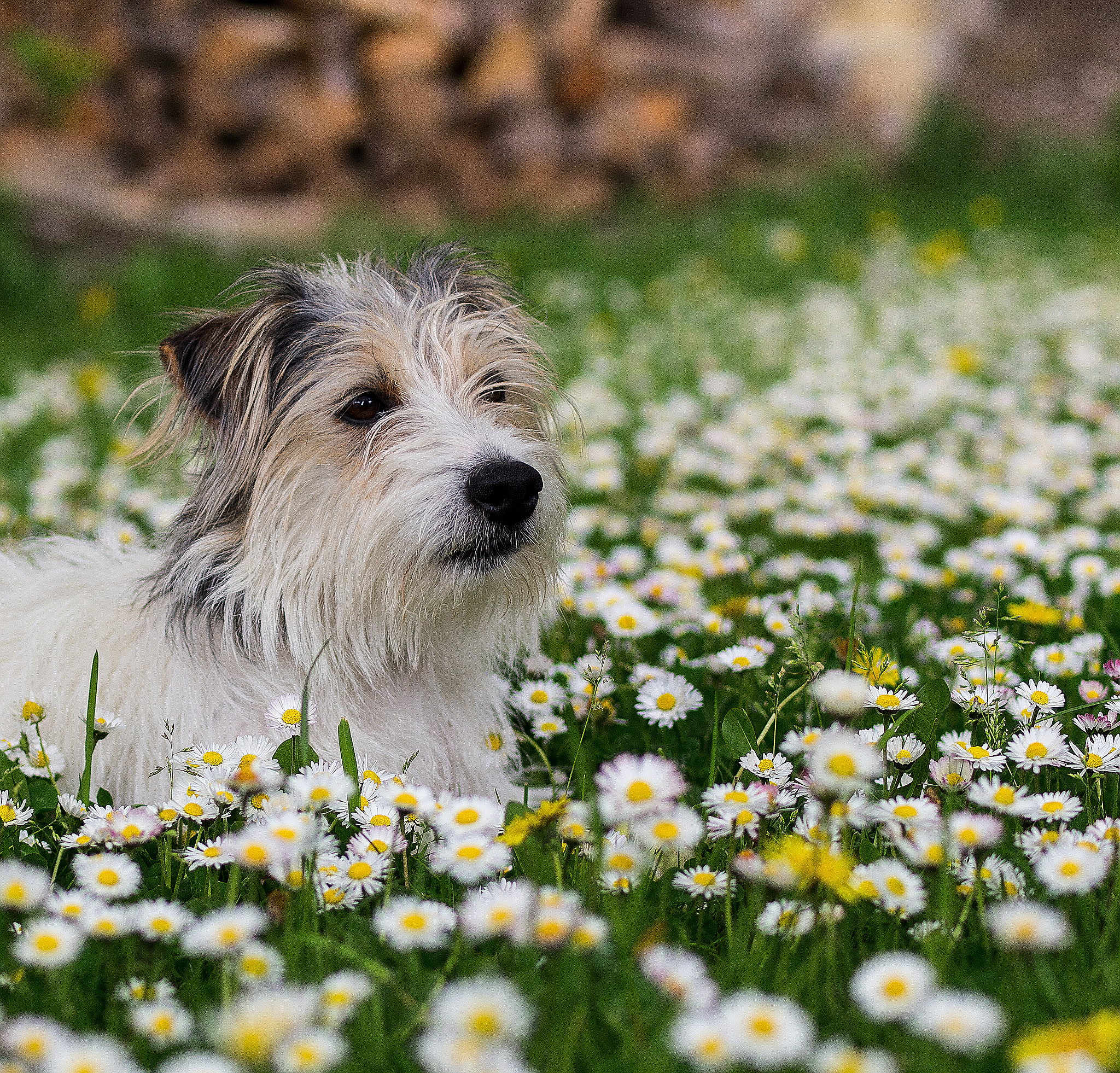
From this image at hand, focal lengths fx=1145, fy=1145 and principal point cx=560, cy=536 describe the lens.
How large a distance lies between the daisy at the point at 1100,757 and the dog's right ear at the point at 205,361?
218cm

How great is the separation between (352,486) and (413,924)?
1.27m

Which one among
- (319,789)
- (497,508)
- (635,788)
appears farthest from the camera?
(497,508)

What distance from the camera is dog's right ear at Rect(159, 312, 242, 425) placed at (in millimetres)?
2920

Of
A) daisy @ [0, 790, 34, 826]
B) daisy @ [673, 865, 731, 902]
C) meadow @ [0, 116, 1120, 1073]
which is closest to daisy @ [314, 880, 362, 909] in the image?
meadow @ [0, 116, 1120, 1073]

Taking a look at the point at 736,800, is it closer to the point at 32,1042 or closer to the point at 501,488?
the point at 501,488

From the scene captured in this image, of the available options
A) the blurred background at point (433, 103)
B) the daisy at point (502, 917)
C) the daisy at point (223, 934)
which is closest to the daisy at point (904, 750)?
the daisy at point (502, 917)

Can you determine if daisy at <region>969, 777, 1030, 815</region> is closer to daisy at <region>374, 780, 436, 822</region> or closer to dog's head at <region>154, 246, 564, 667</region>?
daisy at <region>374, 780, 436, 822</region>

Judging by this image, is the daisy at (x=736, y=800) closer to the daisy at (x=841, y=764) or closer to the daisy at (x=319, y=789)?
the daisy at (x=841, y=764)

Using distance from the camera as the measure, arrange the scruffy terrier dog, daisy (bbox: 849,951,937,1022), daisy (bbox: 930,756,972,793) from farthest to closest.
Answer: the scruffy terrier dog < daisy (bbox: 930,756,972,793) < daisy (bbox: 849,951,937,1022)

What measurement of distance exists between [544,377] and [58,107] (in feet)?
26.9

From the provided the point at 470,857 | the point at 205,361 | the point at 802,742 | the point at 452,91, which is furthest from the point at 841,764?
the point at 452,91

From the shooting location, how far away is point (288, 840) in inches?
75.0

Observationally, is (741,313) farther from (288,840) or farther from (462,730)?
(288,840)

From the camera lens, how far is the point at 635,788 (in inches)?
72.6
